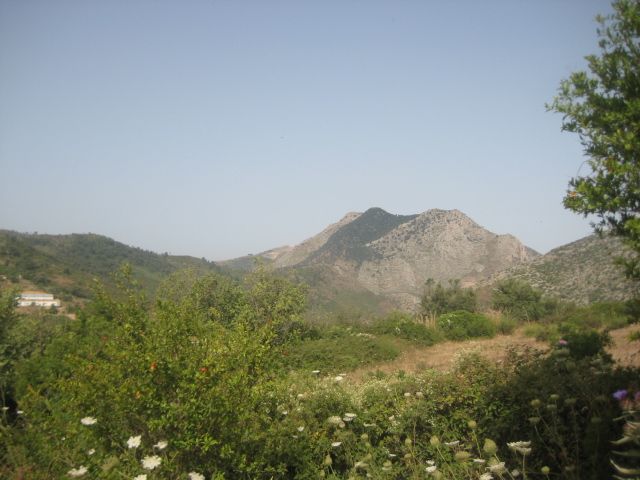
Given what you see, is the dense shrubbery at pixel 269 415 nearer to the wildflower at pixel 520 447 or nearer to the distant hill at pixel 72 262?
the wildflower at pixel 520 447

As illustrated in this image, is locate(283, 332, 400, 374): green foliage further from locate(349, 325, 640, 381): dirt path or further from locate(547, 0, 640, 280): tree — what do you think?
locate(547, 0, 640, 280): tree

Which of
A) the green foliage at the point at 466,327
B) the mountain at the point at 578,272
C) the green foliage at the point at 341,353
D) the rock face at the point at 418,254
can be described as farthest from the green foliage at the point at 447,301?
the rock face at the point at 418,254

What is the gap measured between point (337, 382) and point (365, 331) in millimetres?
13890

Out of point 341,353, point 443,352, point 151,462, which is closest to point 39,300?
point 341,353

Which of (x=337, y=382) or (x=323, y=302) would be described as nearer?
(x=337, y=382)

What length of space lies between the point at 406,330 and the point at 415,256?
95.4 metres

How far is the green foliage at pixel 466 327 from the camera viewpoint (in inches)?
687

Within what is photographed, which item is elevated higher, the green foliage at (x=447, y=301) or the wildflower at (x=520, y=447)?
the wildflower at (x=520, y=447)

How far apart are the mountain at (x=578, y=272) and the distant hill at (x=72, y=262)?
33837 mm

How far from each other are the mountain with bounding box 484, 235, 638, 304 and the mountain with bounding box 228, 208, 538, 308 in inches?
2087

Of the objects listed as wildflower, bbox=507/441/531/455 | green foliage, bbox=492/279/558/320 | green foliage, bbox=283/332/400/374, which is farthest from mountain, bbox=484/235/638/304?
wildflower, bbox=507/441/531/455

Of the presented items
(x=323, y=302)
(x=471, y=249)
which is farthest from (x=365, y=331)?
(x=471, y=249)

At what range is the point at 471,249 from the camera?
107m

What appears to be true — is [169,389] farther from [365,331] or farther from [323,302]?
[323,302]
